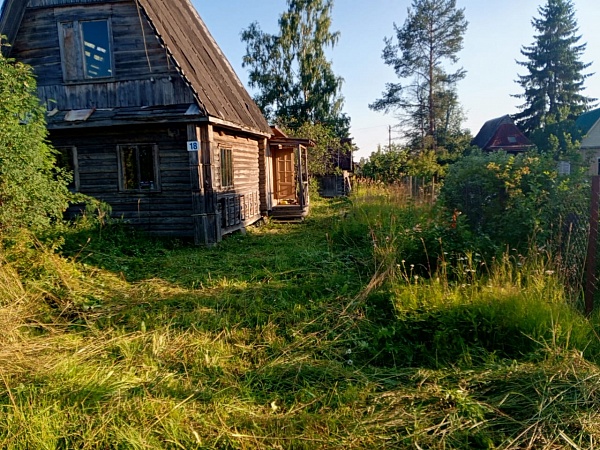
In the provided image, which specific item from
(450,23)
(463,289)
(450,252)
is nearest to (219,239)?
(450,252)

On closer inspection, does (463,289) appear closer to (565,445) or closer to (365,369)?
(365,369)

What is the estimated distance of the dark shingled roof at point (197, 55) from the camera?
902 centimetres

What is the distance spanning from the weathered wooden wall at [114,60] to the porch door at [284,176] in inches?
355

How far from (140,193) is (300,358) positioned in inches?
287

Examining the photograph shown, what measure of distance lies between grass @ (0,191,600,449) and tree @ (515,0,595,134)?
37.0 metres

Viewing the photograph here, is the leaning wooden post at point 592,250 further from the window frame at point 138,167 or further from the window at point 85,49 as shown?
the window at point 85,49

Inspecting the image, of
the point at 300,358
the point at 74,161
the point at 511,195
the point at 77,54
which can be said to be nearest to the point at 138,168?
the point at 74,161

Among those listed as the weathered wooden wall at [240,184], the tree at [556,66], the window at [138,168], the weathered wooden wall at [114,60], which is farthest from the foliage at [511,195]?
the tree at [556,66]

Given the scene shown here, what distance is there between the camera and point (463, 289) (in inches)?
172

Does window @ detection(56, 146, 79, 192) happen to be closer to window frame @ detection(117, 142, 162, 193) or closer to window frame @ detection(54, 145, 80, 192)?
window frame @ detection(54, 145, 80, 192)

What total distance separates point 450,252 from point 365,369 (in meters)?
2.36

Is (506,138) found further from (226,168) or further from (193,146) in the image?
(193,146)

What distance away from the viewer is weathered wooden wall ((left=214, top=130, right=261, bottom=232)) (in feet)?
34.0

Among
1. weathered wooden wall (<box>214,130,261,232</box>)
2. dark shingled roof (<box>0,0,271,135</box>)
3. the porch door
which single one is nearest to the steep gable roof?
dark shingled roof (<box>0,0,271,135</box>)
